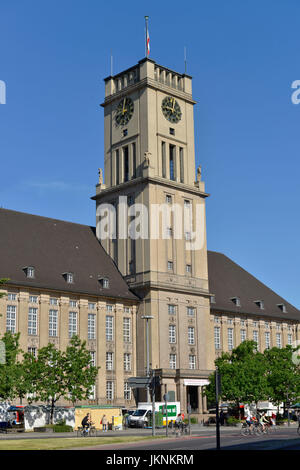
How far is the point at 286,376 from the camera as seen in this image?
68125 mm

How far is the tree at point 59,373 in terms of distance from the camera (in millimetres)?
54688

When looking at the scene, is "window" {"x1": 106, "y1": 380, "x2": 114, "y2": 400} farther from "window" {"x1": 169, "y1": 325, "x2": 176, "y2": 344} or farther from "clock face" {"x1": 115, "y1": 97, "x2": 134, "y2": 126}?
"clock face" {"x1": 115, "y1": 97, "x2": 134, "y2": 126}

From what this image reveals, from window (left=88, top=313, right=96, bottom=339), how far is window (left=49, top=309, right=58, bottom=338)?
407cm

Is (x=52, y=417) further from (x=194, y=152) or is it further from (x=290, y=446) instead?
(x=194, y=152)

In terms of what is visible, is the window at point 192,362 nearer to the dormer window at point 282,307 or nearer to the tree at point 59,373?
the tree at point 59,373

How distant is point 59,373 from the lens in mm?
55375

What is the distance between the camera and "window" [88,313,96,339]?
67.4m

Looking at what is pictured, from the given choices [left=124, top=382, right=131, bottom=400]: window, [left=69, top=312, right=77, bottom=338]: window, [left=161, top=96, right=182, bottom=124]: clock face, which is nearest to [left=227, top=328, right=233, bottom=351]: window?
[left=124, top=382, right=131, bottom=400]: window

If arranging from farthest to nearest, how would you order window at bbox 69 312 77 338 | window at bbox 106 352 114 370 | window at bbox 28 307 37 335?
window at bbox 106 352 114 370 < window at bbox 69 312 77 338 < window at bbox 28 307 37 335

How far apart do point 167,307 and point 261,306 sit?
19.9 meters

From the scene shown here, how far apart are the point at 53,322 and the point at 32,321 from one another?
2387mm

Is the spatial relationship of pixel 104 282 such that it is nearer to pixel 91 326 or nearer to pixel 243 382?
pixel 91 326

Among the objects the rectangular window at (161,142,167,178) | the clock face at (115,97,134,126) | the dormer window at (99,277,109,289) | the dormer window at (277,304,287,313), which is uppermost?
the clock face at (115,97,134,126)
